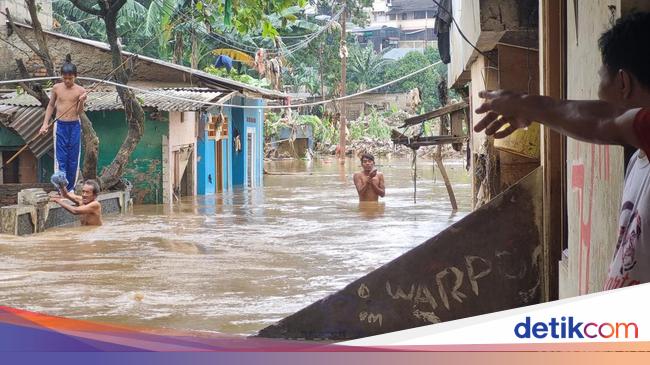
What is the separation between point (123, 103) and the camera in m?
17.7

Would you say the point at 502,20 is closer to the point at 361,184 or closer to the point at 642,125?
the point at 642,125

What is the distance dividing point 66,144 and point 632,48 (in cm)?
1265

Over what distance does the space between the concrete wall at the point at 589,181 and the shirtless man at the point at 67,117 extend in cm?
1019

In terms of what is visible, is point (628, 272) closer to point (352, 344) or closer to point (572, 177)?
point (352, 344)

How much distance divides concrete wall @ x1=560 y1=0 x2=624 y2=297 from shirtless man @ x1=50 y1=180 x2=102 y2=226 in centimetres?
1040

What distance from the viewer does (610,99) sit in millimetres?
2484

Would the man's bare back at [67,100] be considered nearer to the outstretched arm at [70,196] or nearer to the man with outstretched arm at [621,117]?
the outstretched arm at [70,196]

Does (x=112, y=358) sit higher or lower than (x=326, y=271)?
higher

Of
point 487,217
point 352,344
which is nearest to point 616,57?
point 352,344

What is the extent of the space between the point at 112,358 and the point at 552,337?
3.68ft

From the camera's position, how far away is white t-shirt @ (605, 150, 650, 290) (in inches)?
95.4

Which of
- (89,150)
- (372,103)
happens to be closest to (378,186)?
(89,150)

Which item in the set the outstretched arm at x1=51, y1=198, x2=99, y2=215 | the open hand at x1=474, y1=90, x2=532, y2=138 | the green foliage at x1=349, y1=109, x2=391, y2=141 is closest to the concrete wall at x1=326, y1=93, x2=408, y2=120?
the green foliage at x1=349, y1=109, x2=391, y2=141

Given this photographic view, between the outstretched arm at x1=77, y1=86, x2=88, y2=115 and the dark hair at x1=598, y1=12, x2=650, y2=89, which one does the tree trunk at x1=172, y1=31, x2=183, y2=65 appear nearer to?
the outstretched arm at x1=77, y1=86, x2=88, y2=115
